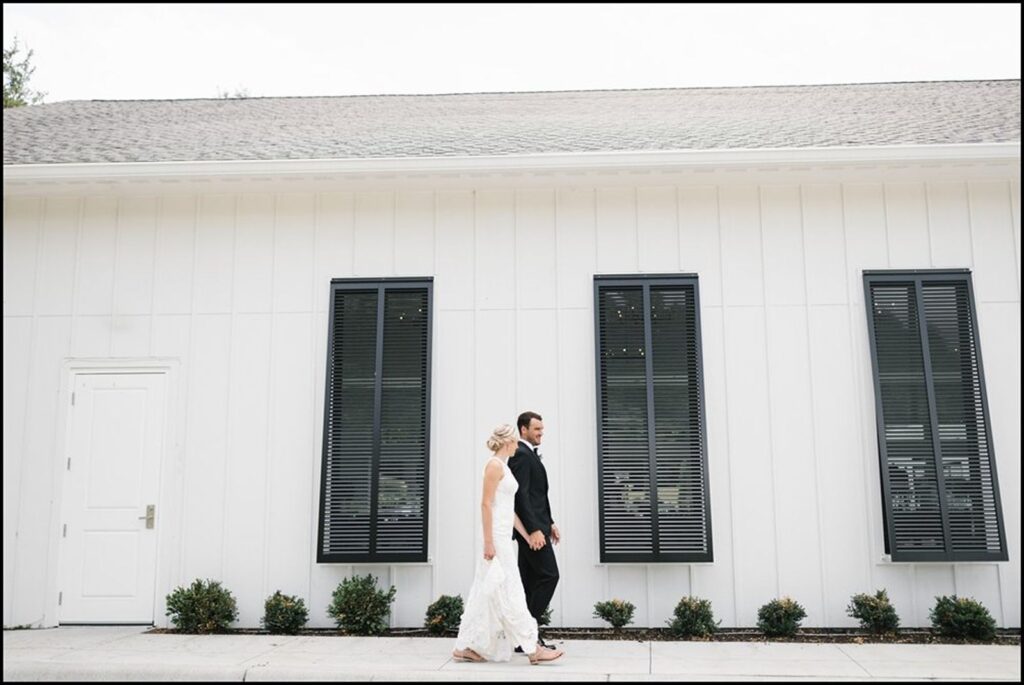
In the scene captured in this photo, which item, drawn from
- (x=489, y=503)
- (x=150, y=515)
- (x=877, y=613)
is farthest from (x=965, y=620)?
(x=150, y=515)

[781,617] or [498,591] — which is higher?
[498,591]

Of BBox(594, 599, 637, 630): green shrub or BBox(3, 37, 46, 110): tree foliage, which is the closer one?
BBox(594, 599, 637, 630): green shrub

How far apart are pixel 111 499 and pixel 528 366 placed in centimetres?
393

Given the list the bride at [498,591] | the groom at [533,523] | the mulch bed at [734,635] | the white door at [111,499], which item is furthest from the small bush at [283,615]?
the groom at [533,523]

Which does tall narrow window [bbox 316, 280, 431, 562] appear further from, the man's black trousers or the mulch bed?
the man's black trousers

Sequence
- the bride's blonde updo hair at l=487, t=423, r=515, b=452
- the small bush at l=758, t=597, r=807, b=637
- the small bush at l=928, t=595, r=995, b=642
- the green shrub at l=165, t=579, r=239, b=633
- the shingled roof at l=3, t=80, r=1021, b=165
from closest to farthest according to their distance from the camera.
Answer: the bride's blonde updo hair at l=487, t=423, r=515, b=452, the small bush at l=928, t=595, r=995, b=642, the small bush at l=758, t=597, r=807, b=637, the green shrub at l=165, t=579, r=239, b=633, the shingled roof at l=3, t=80, r=1021, b=165

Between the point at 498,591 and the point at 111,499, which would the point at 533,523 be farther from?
the point at 111,499

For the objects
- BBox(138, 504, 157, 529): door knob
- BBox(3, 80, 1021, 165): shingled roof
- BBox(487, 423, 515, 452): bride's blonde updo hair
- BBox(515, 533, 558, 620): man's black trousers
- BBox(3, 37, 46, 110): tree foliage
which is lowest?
BBox(515, 533, 558, 620): man's black trousers

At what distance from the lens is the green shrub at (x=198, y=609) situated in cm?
751

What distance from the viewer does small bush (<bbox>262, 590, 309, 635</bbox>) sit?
743cm

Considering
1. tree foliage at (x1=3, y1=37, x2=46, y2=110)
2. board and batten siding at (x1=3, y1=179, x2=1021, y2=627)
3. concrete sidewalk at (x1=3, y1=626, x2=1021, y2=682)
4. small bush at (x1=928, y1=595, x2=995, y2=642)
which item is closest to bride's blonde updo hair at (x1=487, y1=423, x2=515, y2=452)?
concrete sidewalk at (x1=3, y1=626, x2=1021, y2=682)

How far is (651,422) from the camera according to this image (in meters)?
7.71

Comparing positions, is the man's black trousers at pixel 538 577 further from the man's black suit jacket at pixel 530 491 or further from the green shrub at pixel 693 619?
the green shrub at pixel 693 619

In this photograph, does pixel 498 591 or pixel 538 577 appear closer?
pixel 498 591
